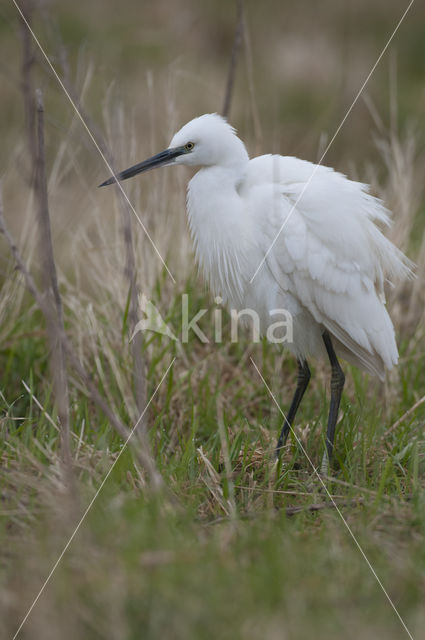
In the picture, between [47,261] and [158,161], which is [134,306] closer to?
[47,261]

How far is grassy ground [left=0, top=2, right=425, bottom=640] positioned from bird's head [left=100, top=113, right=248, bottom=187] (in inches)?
14.5

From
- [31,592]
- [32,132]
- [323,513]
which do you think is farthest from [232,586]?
[32,132]

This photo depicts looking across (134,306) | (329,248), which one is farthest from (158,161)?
(134,306)

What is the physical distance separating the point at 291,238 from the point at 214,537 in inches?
52.0

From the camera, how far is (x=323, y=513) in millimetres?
2352

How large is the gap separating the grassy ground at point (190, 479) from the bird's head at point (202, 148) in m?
0.37

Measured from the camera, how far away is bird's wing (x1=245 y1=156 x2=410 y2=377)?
2.91 meters

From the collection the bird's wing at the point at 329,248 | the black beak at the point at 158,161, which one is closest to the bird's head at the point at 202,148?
the black beak at the point at 158,161

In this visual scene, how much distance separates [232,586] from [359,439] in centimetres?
133

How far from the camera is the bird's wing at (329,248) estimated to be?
9.54 feet

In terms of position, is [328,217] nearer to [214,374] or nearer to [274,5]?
[214,374]

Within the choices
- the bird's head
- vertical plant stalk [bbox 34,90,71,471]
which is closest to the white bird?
the bird's head

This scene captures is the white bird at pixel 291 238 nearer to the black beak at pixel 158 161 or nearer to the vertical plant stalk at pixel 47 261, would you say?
the black beak at pixel 158 161

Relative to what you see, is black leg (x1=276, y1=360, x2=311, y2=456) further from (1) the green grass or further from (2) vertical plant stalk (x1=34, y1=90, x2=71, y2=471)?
(2) vertical plant stalk (x1=34, y1=90, x2=71, y2=471)
